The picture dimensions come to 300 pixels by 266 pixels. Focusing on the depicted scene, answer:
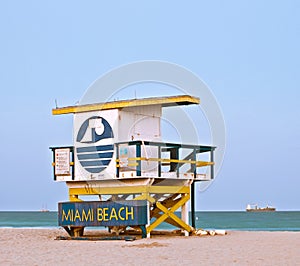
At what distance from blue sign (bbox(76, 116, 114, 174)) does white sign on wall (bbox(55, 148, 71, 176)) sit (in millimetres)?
373

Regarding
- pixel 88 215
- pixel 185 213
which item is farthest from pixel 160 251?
pixel 185 213

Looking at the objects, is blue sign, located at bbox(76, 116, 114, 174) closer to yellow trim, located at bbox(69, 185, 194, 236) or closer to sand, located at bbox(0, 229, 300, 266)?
yellow trim, located at bbox(69, 185, 194, 236)

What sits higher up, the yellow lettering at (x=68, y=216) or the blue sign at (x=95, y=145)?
the blue sign at (x=95, y=145)

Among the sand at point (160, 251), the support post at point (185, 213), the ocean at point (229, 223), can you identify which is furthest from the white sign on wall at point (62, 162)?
the ocean at point (229, 223)

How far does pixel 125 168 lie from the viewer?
2138 cm

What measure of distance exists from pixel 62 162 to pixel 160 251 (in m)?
6.32

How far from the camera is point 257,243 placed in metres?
18.9

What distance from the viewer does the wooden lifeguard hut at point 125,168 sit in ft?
67.1

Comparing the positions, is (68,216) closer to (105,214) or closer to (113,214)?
(105,214)

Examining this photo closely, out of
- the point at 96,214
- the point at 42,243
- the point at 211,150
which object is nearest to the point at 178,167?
the point at 211,150

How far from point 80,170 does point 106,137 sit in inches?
54.2

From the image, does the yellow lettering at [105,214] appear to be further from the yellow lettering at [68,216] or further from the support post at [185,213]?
the support post at [185,213]

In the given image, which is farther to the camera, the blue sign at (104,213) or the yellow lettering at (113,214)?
the yellow lettering at (113,214)

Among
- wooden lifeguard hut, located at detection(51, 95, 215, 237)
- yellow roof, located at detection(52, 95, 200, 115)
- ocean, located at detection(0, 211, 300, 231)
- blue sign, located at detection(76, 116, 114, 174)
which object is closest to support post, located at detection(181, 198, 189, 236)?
wooden lifeguard hut, located at detection(51, 95, 215, 237)
